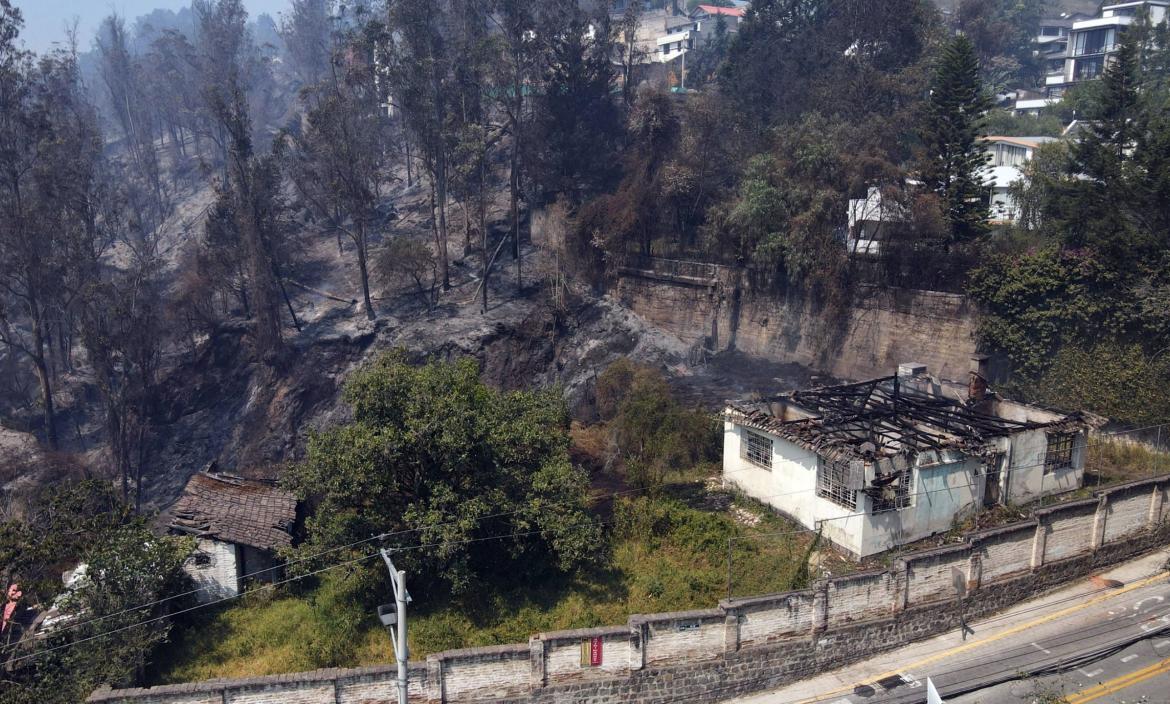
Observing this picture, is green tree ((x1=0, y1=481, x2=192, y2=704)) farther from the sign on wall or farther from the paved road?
the paved road

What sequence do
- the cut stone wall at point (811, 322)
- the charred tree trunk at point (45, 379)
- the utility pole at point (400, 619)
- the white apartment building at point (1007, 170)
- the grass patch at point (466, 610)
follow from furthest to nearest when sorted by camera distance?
the charred tree trunk at point (45, 379), the white apartment building at point (1007, 170), the cut stone wall at point (811, 322), the grass patch at point (466, 610), the utility pole at point (400, 619)

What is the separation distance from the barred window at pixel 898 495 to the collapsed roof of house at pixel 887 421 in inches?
16.1

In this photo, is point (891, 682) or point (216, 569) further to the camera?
point (216, 569)

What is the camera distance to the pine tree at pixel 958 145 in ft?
94.7

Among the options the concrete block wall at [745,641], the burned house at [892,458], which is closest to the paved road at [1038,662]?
the concrete block wall at [745,641]

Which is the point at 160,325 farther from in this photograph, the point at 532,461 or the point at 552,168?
the point at 532,461

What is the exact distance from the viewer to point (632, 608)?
50.6ft

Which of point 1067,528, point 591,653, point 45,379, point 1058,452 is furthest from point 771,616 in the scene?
point 45,379

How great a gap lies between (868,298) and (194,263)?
104 ft

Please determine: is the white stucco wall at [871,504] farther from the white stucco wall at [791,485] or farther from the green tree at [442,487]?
the green tree at [442,487]

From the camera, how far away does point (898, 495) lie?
16844mm

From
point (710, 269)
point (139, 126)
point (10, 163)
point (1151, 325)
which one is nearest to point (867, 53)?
point (710, 269)

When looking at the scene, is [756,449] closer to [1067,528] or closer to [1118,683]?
[1067,528]

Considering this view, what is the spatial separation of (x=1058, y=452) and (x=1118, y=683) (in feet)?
21.0
